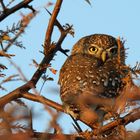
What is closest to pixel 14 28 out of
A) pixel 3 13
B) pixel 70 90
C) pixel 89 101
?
pixel 3 13

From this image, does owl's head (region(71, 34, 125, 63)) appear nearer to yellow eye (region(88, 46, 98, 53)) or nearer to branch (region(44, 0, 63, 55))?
yellow eye (region(88, 46, 98, 53))

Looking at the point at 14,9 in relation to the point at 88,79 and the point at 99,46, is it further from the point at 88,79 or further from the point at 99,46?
the point at 99,46

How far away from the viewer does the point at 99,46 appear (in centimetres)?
613

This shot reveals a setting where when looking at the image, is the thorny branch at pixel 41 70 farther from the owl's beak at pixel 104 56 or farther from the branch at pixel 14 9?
the owl's beak at pixel 104 56

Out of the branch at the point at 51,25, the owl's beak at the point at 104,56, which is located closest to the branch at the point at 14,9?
the branch at the point at 51,25

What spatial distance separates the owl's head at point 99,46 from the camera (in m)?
5.72

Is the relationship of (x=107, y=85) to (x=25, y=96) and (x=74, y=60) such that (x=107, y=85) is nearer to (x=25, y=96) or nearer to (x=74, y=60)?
(x=74, y=60)

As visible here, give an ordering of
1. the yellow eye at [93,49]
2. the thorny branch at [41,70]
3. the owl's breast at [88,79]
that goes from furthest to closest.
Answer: the yellow eye at [93,49] → the owl's breast at [88,79] → the thorny branch at [41,70]

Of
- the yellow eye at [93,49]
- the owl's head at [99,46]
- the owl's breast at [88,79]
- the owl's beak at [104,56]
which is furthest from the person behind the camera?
the yellow eye at [93,49]

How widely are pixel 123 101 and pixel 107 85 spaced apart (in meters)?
3.21

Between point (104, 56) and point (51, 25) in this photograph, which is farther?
point (104, 56)

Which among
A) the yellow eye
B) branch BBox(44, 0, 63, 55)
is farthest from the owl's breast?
branch BBox(44, 0, 63, 55)

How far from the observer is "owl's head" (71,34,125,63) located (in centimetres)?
572

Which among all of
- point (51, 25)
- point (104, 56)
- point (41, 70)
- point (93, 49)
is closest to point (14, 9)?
point (51, 25)
